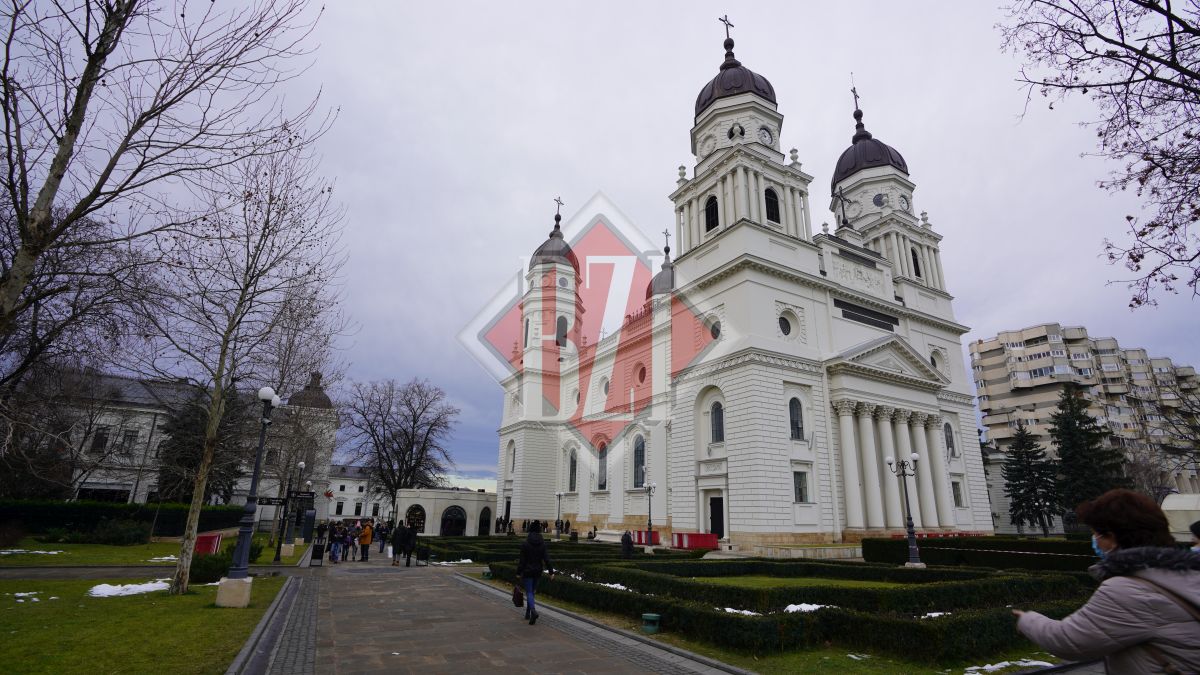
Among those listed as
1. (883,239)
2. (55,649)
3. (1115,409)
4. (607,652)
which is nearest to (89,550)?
(55,649)

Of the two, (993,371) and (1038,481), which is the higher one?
(993,371)

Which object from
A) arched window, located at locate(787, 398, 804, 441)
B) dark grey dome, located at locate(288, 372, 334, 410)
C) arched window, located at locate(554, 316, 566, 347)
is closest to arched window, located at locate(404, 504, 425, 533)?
dark grey dome, located at locate(288, 372, 334, 410)

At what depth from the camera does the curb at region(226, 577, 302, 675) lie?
6.89 metres

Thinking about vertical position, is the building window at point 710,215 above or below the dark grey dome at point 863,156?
below

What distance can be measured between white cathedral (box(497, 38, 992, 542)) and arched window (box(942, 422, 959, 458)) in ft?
0.44

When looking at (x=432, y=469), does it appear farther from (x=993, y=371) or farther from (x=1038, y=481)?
(x=993, y=371)

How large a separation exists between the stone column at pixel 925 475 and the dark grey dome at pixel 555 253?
3249cm

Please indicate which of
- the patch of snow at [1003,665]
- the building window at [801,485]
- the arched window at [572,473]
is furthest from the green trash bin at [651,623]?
the arched window at [572,473]

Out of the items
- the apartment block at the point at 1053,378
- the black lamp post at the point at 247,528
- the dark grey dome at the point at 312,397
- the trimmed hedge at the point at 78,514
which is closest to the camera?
the black lamp post at the point at 247,528

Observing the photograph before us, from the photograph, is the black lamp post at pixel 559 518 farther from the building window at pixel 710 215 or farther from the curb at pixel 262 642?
the curb at pixel 262 642

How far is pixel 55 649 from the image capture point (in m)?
7.09

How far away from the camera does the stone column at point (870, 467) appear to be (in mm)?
28062

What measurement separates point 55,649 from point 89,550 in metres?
22.5

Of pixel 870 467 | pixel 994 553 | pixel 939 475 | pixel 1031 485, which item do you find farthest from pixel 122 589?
pixel 1031 485
